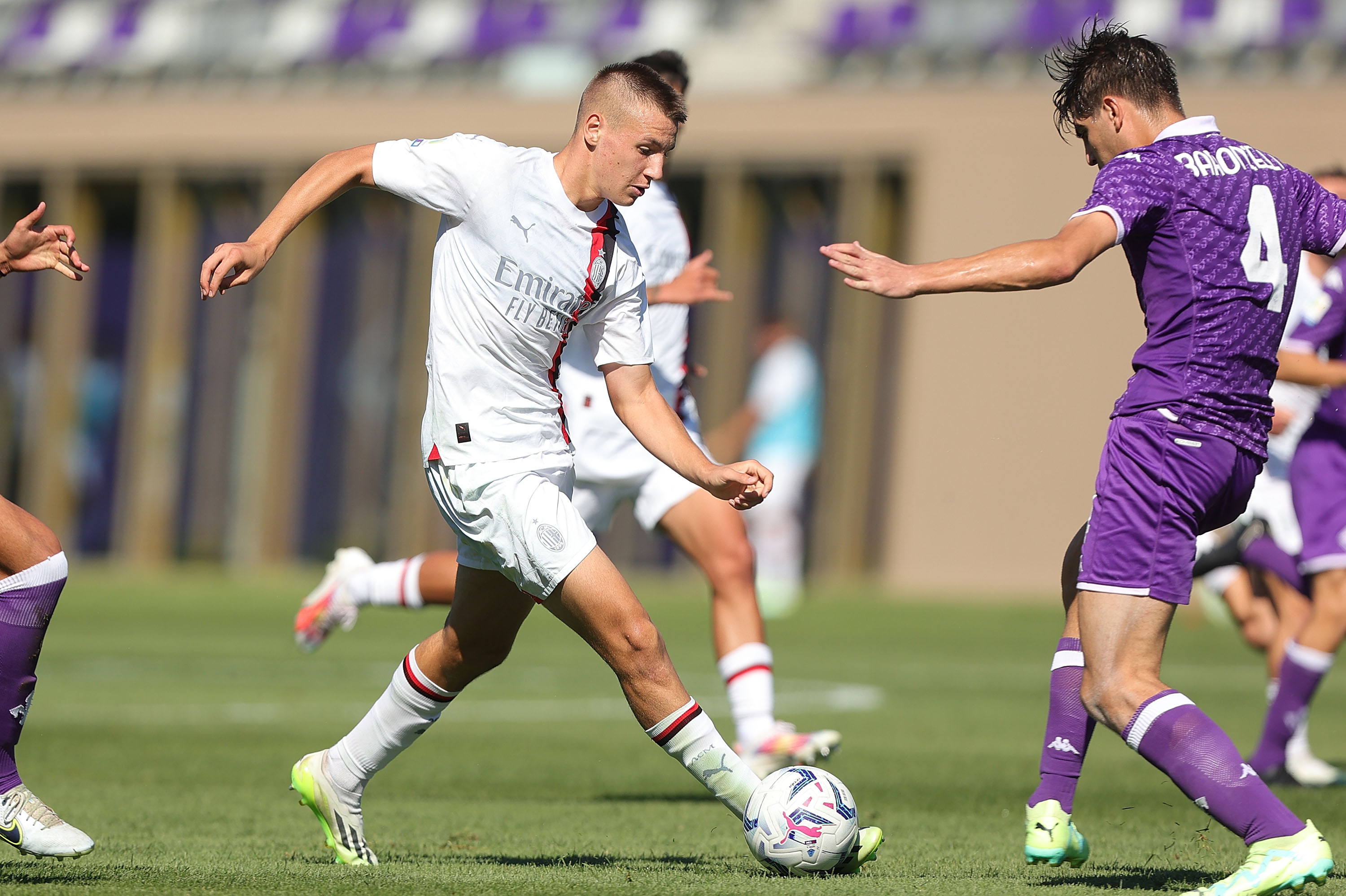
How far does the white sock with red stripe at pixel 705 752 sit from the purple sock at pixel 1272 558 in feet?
16.7

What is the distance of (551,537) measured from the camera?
5164 millimetres

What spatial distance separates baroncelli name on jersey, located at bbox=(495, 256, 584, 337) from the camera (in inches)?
209

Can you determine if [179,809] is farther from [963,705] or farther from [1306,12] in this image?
[1306,12]

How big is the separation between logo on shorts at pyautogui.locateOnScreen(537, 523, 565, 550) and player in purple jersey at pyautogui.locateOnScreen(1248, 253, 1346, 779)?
3957 millimetres

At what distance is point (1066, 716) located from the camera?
5543 millimetres

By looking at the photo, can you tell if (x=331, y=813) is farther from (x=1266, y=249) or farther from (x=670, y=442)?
(x=1266, y=249)

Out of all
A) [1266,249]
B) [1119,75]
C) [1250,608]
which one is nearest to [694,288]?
[1119,75]

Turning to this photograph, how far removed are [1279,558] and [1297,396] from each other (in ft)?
3.20

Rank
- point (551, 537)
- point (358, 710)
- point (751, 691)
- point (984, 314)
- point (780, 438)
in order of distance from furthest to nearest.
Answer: point (984, 314), point (780, 438), point (358, 710), point (751, 691), point (551, 537)

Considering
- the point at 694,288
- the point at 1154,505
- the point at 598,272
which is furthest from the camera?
the point at 694,288

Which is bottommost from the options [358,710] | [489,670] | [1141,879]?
[358,710]

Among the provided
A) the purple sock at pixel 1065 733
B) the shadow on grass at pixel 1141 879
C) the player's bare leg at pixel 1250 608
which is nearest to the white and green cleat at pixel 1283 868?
the shadow on grass at pixel 1141 879

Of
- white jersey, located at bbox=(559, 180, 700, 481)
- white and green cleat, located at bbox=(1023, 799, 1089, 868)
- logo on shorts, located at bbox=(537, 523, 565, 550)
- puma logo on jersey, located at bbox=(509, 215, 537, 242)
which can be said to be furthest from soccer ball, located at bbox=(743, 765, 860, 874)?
white jersey, located at bbox=(559, 180, 700, 481)

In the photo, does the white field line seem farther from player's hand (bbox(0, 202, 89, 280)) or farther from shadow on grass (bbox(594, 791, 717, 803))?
player's hand (bbox(0, 202, 89, 280))
